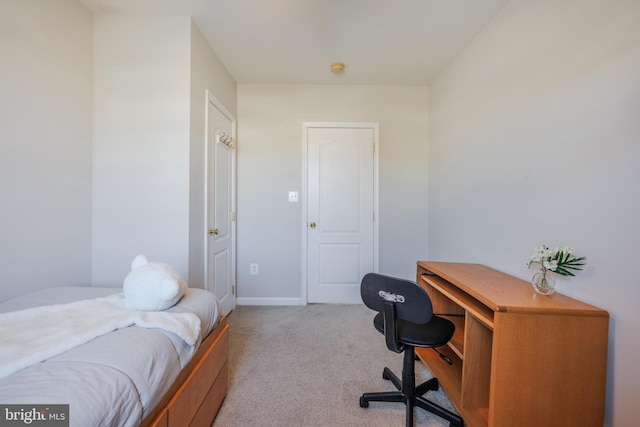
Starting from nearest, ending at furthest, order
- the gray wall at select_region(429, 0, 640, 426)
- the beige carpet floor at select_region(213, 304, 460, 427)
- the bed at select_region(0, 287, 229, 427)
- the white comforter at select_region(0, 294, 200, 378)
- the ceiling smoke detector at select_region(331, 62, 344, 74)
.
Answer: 1. the bed at select_region(0, 287, 229, 427)
2. the white comforter at select_region(0, 294, 200, 378)
3. the gray wall at select_region(429, 0, 640, 426)
4. the beige carpet floor at select_region(213, 304, 460, 427)
5. the ceiling smoke detector at select_region(331, 62, 344, 74)

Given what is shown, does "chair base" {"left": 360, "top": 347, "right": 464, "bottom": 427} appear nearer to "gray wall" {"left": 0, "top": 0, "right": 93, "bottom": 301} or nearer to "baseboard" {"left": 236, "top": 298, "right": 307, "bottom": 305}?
"baseboard" {"left": 236, "top": 298, "right": 307, "bottom": 305}

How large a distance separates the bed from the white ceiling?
74.9 inches

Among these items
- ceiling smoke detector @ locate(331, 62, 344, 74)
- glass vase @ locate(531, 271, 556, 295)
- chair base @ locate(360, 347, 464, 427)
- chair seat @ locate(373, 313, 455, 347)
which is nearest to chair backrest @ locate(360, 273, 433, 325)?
chair seat @ locate(373, 313, 455, 347)

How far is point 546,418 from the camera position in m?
1.00

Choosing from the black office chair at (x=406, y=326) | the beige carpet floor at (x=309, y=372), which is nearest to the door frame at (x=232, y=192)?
the beige carpet floor at (x=309, y=372)

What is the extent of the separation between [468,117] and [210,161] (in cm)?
219

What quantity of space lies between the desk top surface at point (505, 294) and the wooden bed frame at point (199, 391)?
129 centimetres

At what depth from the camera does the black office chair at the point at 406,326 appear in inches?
45.3

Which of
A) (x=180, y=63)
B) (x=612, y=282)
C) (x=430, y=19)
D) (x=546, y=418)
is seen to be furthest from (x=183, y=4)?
(x=546, y=418)

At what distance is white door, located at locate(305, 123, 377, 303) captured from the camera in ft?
9.40

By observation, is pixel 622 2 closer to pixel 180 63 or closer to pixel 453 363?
pixel 453 363

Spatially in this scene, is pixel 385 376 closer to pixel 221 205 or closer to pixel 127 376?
pixel 127 376

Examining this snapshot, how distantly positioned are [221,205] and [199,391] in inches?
65.0

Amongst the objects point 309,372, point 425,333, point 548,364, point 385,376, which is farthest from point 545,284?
point 309,372
